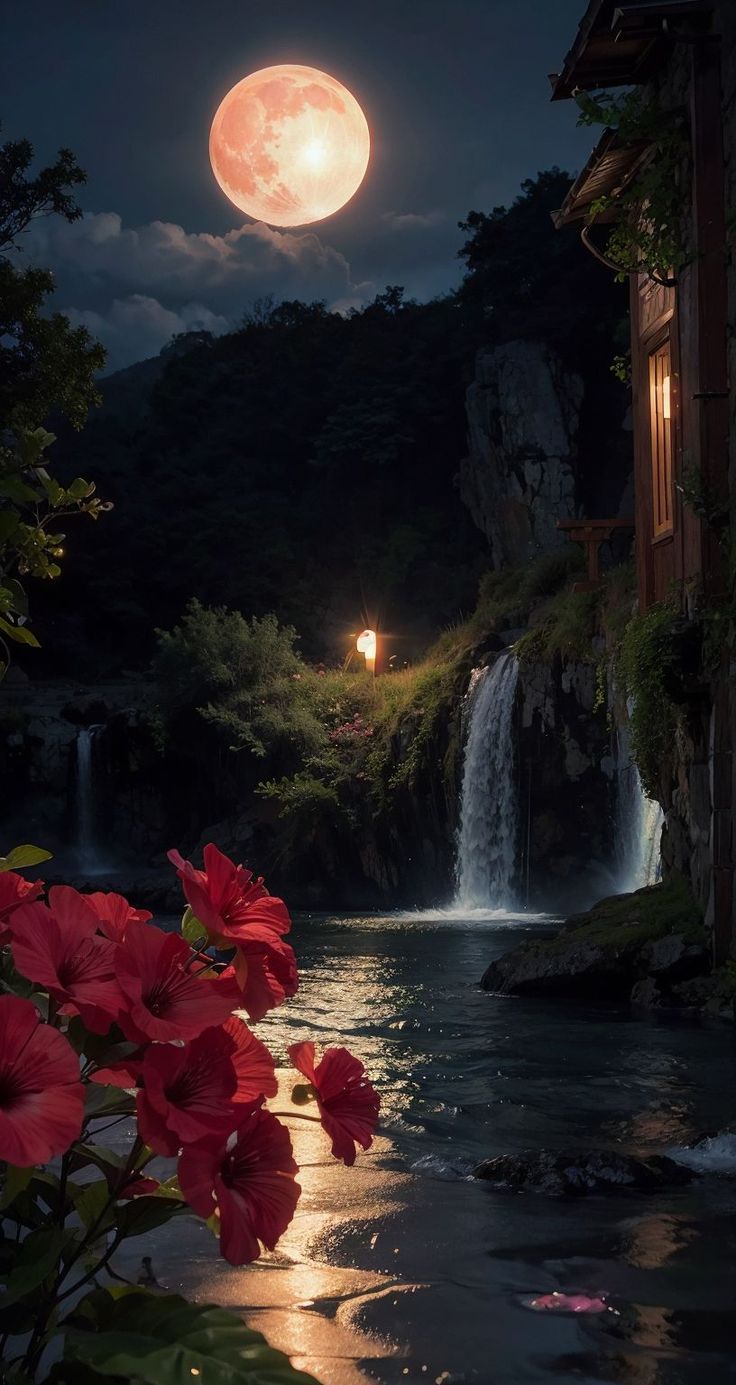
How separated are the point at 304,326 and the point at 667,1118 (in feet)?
130

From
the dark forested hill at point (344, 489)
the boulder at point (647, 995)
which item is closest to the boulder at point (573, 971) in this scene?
the boulder at point (647, 995)

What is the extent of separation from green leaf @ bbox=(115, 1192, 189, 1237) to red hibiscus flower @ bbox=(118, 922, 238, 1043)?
280 millimetres

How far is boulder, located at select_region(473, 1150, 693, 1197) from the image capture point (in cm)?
483

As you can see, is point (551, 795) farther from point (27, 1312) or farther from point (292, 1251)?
point (27, 1312)

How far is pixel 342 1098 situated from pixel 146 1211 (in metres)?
0.26

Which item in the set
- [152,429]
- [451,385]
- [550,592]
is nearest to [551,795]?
[550,592]

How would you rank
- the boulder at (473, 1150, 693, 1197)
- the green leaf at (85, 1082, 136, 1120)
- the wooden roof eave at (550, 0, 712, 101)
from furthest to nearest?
1. the wooden roof eave at (550, 0, 712, 101)
2. the boulder at (473, 1150, 693, 1197)
3. the green leaf at (85, 1082, 136, 1120)

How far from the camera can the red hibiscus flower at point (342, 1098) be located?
1.51m

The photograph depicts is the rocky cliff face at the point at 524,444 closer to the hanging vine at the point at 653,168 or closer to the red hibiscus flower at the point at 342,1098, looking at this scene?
the hanging vine at the point at 653,168

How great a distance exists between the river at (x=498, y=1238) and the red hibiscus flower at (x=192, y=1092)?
69.9 inches

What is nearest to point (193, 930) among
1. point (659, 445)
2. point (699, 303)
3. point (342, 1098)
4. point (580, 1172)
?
point (342, 1098)

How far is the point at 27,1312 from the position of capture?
4.74 ft

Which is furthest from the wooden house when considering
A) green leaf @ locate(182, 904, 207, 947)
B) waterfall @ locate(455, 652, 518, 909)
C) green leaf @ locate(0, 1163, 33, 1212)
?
green leaf @ locate(0, 1163, 33, 1212)

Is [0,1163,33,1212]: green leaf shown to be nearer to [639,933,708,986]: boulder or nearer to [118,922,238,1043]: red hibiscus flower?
[118,922,238,1043]: red hibiscus flower
